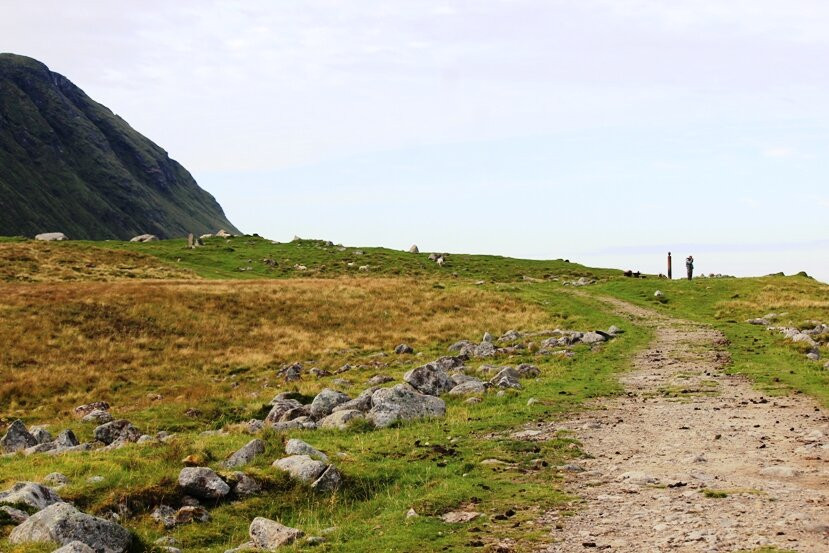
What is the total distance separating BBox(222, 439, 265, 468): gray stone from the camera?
52.0ft

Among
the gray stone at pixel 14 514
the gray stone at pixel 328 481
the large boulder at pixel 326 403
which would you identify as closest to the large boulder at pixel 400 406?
the large boulder at pixel 326 403

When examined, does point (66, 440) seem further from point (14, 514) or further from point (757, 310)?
point (757, 310)

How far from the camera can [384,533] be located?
11062mm

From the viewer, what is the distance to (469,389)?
24.8 meters

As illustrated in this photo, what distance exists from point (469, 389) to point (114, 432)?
41.1 feet

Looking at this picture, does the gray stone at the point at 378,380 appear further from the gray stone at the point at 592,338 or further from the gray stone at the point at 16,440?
the gray stone at the point at 16,440

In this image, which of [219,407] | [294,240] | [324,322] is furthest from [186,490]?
[294,240]

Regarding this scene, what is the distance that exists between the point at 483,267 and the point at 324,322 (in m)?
49.6

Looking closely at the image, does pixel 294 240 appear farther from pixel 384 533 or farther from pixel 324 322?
pixel 384 533

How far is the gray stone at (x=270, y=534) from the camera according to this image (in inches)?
430

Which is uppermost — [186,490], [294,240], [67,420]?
[294,240]

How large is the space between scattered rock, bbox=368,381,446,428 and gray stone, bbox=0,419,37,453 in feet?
37.9

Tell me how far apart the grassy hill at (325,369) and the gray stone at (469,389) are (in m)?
1.24

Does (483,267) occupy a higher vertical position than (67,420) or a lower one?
higher
